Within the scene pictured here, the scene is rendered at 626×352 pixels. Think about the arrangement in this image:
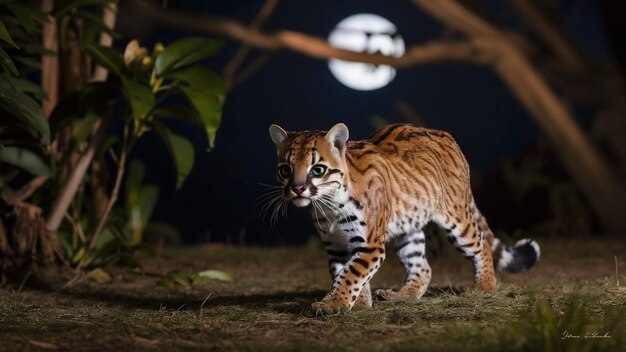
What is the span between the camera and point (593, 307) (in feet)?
12.9

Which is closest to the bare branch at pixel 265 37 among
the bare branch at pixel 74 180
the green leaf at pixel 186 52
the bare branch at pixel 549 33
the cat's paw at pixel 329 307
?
the bare branch at pixel 549 33

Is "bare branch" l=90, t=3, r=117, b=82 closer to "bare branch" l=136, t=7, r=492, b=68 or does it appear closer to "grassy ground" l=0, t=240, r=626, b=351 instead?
"grassy ground" l=0, t=240, r=626, b=351

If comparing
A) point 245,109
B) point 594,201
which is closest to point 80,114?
point 245,109

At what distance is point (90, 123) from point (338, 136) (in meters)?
2.08

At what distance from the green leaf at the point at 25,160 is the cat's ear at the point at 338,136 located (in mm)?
2140

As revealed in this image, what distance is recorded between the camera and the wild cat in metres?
4.05

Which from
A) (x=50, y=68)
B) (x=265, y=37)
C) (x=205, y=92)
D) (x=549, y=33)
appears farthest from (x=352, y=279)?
Answer: (x=549, y=33)

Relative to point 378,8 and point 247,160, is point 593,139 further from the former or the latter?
point 247,160

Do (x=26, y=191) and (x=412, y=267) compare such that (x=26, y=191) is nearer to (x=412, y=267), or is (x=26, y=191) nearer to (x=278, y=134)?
(x=278, y=134)

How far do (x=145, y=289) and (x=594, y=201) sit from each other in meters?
6.03

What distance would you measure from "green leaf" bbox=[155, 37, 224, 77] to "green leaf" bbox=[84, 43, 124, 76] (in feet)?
0.75

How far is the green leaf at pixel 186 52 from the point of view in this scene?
17.1 ft

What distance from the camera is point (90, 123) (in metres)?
5.56

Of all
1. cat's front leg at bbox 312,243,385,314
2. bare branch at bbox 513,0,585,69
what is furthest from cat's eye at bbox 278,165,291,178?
bare branch at bbox 513,0,585,69
